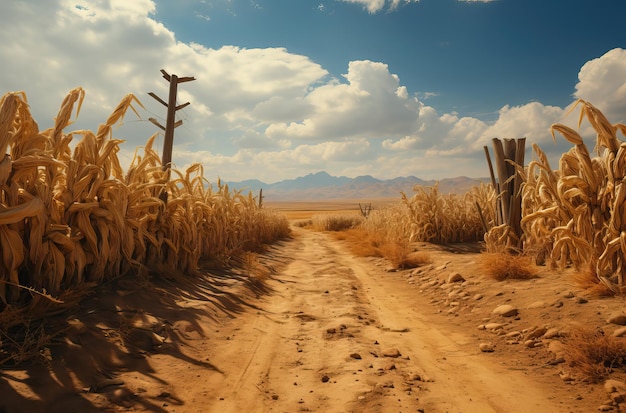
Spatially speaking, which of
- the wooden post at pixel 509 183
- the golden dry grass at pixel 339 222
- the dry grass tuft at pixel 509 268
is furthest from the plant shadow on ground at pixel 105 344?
the golden dry grass at pixel 339 222

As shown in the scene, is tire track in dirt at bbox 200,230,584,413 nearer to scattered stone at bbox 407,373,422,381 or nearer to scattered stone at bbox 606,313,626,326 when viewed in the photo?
scattered stone at bbox 407,373,422,381

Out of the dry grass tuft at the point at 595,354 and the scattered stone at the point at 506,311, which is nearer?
the dry grass tuft at the point at 595,354

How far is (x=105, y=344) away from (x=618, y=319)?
441 cm

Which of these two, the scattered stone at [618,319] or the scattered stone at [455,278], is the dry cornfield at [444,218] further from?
the scattered stone at [618,319]

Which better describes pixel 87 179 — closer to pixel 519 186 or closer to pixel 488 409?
pixel 488 409

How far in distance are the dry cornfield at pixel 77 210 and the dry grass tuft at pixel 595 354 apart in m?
4.08

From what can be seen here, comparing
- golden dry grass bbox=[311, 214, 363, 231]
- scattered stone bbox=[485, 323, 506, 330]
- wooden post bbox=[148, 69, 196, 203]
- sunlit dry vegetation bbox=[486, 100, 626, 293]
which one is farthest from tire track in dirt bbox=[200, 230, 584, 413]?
golden dry grass bbox=[311, 214, 363, 231]

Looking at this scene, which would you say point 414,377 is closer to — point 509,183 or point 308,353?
point 308,353

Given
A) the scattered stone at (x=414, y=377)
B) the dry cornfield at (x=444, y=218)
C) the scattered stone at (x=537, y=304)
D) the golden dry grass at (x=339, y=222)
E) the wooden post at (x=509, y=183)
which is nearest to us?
the scattered stone at (x=414, y=377)

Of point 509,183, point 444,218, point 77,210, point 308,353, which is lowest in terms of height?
point 308,353

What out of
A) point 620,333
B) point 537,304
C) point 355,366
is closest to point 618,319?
point 620,333

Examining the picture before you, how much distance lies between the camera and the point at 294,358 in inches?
135

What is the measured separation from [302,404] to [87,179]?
115 inches

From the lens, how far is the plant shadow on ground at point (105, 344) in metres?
2.34
